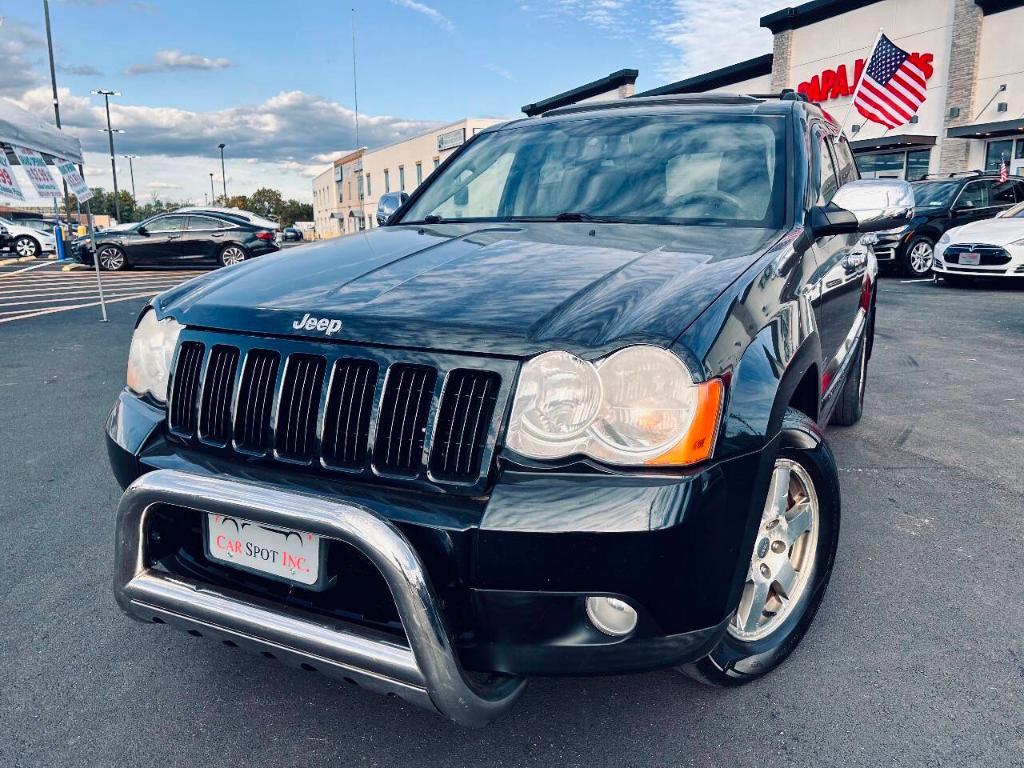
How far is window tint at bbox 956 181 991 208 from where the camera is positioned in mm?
14016

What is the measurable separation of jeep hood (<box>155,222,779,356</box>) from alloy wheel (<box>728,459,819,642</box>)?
2.13 ft

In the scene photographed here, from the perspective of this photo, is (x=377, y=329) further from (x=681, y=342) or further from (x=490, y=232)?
(x=490, y=232)

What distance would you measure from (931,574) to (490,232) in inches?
80.8

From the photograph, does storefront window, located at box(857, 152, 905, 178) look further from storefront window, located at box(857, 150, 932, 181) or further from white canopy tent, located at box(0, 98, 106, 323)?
white canopy tent, located at box(0, 98, 106, 323)

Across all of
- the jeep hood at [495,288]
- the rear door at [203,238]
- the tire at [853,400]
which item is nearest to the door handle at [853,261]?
the tire at [853,400]

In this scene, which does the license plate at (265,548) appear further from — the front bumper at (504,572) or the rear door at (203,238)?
the rear door at (203,238)

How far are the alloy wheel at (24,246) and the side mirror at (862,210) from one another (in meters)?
30.0

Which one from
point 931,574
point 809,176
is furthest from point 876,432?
point 809,176

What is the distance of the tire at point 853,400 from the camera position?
4.69m

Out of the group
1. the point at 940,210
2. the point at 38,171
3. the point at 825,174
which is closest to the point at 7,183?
the point at 38,171

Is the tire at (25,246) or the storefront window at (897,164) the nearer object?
the storefront window at (897,164)

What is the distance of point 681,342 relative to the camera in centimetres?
184

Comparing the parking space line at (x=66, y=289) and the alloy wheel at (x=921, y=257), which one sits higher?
the alloy wheel at (x=921, y=257)

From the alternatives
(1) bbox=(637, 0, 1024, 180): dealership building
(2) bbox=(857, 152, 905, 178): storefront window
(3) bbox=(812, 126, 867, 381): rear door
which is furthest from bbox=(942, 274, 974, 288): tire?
(2) bbox=(857, 152, 905, 178): storefront window
